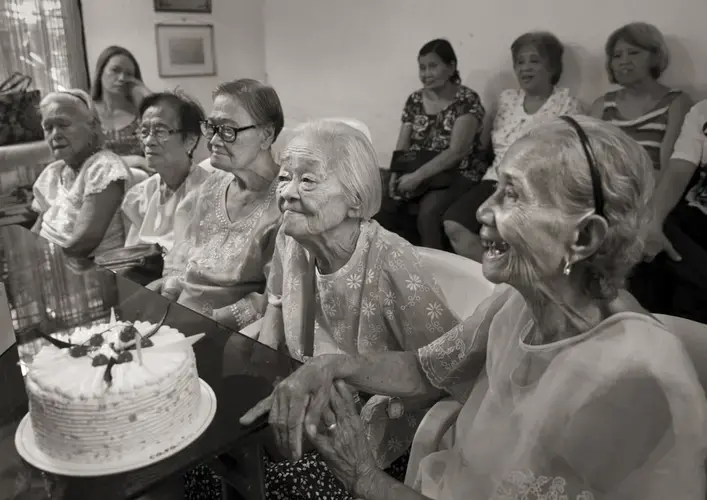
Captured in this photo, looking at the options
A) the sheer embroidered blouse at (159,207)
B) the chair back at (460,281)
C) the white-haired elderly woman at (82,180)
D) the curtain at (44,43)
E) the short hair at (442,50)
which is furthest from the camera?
the curtain at (44,43)

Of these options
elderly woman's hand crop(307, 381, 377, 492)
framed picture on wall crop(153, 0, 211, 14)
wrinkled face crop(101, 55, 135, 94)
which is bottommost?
elderly woman's hand crop(307, 381, 377, 492)

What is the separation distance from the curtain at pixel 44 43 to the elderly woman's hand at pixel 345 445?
4.04 meters

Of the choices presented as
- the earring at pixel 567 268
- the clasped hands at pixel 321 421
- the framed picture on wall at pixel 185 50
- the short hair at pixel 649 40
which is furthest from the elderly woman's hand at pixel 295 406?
the framed picture on wall at pixel 185 50

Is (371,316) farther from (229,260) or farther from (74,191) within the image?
(74,191)

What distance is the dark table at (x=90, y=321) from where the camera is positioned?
103cm

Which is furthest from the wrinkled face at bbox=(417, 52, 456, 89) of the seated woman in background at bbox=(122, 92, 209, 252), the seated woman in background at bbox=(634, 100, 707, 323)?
the seated woman in background at bbox=(122, 92, 209, 252)

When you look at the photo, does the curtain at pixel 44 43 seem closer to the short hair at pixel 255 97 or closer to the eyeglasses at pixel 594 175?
the short hair at pixel 255 97

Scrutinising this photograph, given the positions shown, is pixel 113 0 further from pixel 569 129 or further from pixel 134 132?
pixel 569 129

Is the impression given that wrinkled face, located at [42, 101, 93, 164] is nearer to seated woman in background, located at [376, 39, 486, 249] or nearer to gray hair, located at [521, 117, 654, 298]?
seated woman in background, located at [376, 39, 486, 249]

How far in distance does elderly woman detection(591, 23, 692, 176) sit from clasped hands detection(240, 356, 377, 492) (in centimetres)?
220

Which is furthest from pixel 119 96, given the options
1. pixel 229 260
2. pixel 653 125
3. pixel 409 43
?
pixel 653 125

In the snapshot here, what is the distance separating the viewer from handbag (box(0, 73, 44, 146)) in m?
4.16

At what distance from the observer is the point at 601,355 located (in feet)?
3.01

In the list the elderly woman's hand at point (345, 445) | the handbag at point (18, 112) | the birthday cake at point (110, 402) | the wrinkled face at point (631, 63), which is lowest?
the elderly woman's hand at point (345, 445)
